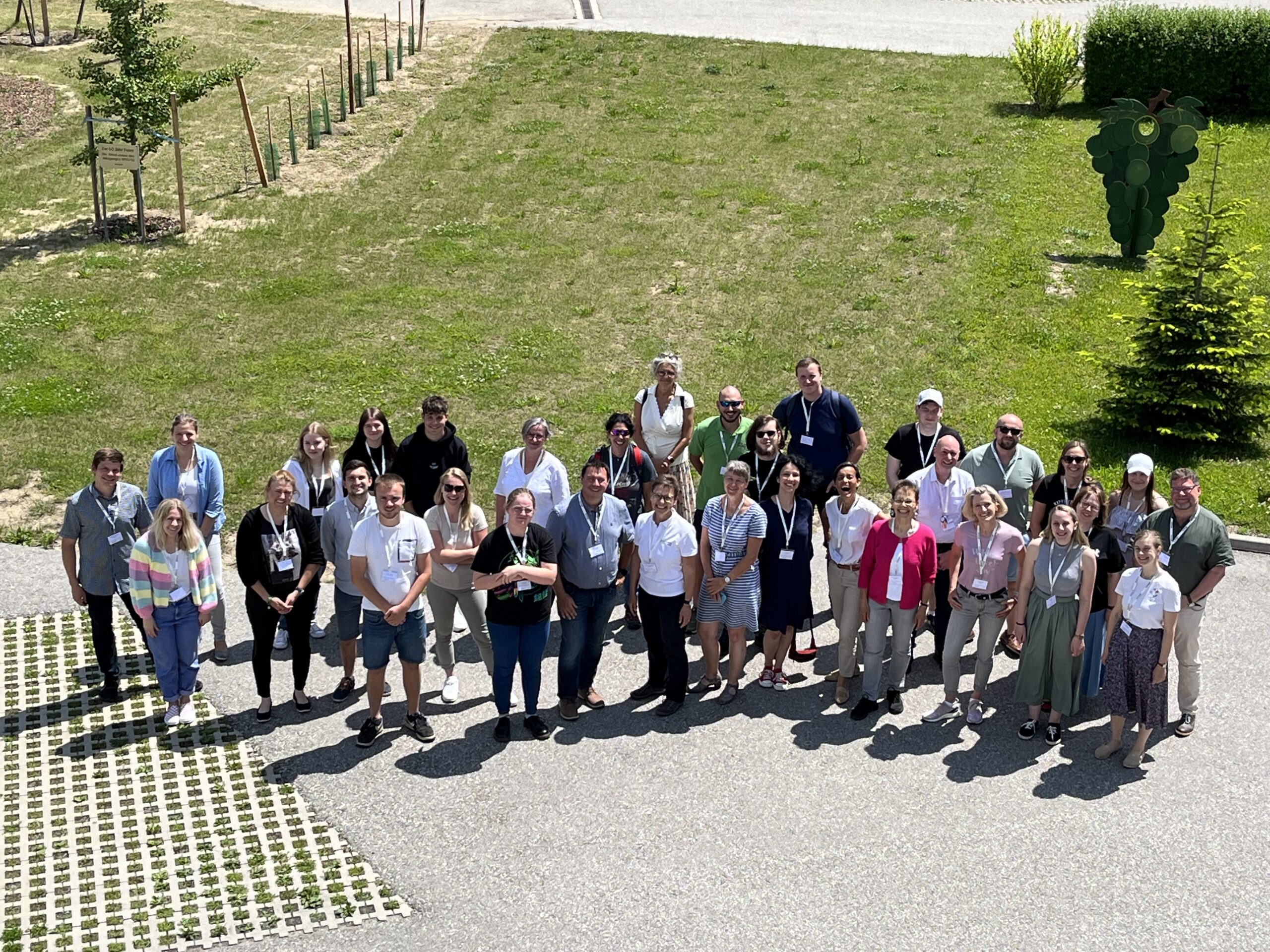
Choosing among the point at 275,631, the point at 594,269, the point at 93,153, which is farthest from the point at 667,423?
the point at 93,153

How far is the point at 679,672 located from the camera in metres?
9.79

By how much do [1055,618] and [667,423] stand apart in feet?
11.7

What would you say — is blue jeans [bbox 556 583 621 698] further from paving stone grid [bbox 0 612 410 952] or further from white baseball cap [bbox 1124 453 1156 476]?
white baseball cap [bbox 1124 453 1156 476]

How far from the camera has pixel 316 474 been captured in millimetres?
10469

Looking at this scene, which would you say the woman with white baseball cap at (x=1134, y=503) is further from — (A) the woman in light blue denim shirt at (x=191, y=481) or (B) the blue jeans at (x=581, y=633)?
(A) the woman in light blue denim shirt at (x=191, y=481)

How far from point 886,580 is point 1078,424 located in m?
6.29

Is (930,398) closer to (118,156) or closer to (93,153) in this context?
(118,156)

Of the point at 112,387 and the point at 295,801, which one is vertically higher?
the point at 112,387

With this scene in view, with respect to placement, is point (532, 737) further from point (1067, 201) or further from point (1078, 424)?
point (1067, 201)

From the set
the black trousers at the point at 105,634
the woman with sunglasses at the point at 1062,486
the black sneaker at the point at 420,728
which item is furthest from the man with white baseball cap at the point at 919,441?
the black trousers at the point at 105,634

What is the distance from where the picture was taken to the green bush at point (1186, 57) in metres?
23.8

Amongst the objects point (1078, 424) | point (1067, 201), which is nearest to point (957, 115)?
point (1067, 201)

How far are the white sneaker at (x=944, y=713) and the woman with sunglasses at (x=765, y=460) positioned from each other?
1885 millimetres

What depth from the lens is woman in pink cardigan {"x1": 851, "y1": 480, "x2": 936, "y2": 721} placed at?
9367 millimetres
